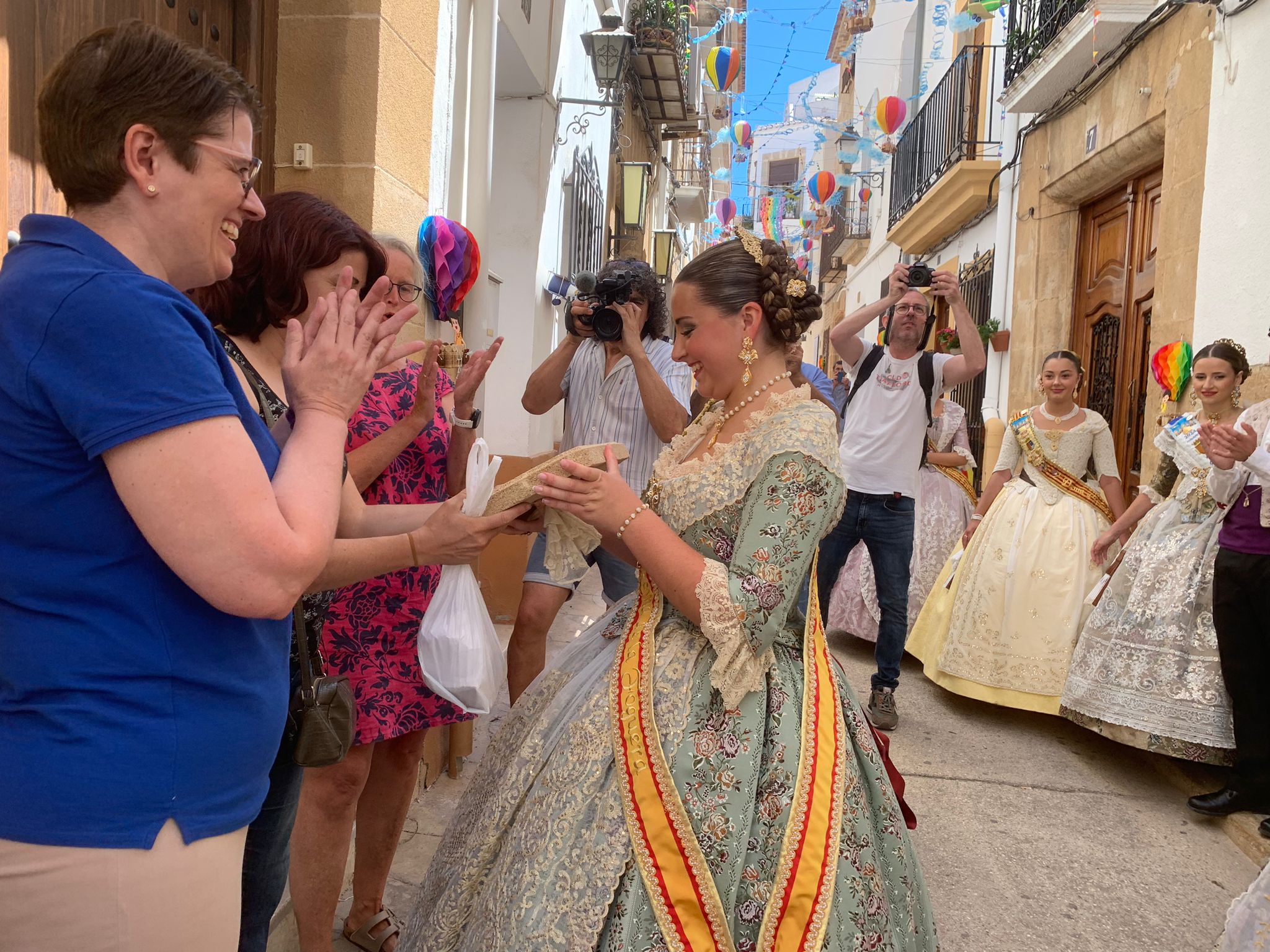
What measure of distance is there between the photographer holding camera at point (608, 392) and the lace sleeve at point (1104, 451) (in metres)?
2.46

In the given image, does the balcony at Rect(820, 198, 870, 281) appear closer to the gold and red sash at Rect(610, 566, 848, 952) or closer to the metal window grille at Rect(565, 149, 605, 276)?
the metal window grille at Rect(565, 149, 605, 276)

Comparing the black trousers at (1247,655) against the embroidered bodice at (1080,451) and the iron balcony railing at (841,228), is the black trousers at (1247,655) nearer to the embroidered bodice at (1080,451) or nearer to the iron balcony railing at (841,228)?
the embroidered bodice at (1080,451)

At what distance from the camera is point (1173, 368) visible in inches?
200

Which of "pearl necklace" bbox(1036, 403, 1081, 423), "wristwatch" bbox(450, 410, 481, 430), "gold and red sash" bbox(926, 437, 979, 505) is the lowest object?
"gold and red sash" bbox(926, 437, 979, 505)

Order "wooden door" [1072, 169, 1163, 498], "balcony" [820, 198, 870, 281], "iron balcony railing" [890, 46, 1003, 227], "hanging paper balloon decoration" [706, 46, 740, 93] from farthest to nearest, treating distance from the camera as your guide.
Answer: "balcony" [820, 198, 870, 281] < "hanging paper balloon decoration" [706, 46, 740, 93] < "iron balcony railing" [890, 46, 1003, 227] < "wooden door" [1072, 169, 1163, 498]

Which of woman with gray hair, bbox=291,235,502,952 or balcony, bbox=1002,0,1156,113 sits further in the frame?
balcony, bbox=1002,0,1156,113

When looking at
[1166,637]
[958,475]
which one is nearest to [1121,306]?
[958,475]

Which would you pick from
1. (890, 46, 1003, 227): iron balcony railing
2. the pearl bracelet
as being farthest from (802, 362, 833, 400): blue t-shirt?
(890, 46, 1003, 227): iron balcony railing

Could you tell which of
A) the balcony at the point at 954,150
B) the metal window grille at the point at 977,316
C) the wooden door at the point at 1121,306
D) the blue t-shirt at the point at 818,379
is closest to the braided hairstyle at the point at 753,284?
the blue t-shirt at the point at 818,379

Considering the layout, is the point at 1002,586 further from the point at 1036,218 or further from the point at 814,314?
the point at 1036,218

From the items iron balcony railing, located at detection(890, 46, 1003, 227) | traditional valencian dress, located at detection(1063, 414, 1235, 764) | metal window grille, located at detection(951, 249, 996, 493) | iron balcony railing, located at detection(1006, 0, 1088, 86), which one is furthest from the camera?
iron balcony railing, located at detection(890, 46, 1003, 227)

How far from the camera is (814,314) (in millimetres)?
2285

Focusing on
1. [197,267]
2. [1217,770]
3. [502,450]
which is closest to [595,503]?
[197,267]

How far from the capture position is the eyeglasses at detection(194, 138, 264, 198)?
1.12 m
